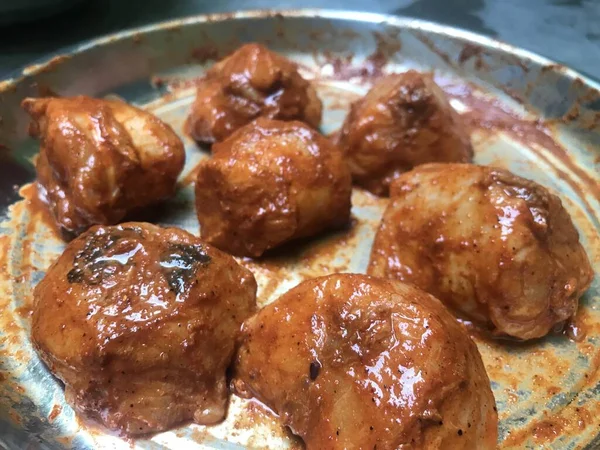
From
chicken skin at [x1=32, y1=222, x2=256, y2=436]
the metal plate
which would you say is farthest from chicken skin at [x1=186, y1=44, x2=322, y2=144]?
chicken skin at [x1=32, y1=222, x2=256, y2=436]

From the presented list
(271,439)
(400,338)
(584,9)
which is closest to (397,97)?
(400,338)

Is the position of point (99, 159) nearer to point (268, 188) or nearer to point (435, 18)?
point (268, 188)

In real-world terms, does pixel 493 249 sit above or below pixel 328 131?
above

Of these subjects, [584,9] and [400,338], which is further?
[584,9]

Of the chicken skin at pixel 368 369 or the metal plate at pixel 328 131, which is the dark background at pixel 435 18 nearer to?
the metal plate at pixel 328 131

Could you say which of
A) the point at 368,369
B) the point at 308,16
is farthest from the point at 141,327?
the point at 308,16

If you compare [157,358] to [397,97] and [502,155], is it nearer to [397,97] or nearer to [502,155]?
[397,97]
